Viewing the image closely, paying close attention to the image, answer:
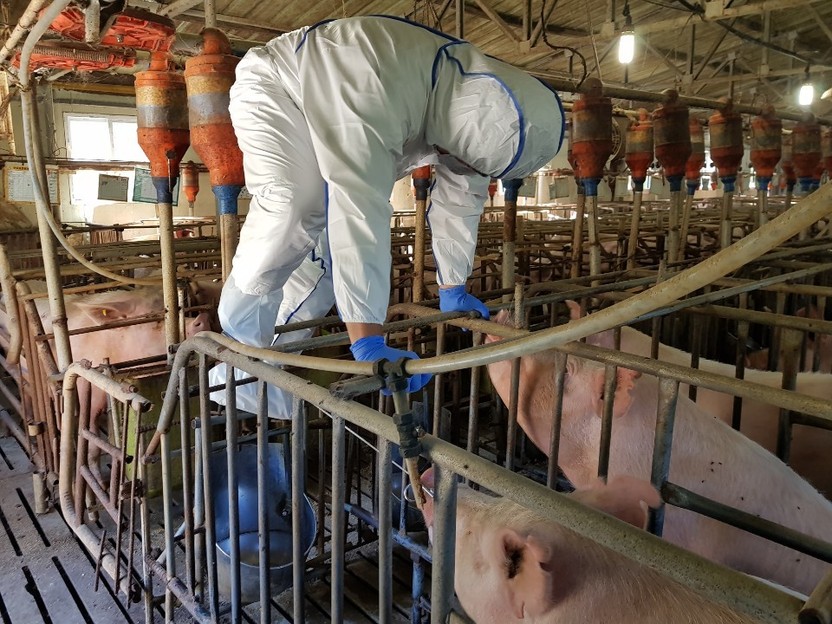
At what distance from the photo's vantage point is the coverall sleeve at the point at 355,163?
2205 millimetres

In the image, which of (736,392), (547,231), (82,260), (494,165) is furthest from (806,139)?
(82,260)

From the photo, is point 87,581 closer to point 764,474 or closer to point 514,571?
point 514,571

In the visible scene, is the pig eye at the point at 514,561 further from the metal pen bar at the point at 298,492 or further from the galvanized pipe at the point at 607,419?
the galvanized pipe at the point at 607,419

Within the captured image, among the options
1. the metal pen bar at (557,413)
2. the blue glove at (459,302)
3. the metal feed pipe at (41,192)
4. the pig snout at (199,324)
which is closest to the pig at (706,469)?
the metal pen bar at (557,413)

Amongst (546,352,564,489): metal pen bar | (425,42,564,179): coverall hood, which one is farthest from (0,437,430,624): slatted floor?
(425,42,564,179): coverall hood

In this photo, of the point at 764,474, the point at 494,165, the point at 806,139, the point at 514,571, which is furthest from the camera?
the point at 806,139

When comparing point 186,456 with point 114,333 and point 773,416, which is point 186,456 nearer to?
point 773,416

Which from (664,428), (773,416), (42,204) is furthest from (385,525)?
(42,204)

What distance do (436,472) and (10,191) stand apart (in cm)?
481

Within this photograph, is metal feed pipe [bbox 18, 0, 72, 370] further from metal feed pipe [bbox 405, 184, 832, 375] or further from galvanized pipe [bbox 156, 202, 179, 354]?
metal feed pipe [bbox 405, 184, 832, 375]

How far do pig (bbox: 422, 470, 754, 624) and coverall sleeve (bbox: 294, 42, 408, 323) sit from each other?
96 centimetres

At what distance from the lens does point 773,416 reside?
3.18 metres

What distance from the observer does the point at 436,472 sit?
1.27 metres

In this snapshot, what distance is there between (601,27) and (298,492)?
8.87m
